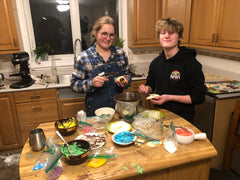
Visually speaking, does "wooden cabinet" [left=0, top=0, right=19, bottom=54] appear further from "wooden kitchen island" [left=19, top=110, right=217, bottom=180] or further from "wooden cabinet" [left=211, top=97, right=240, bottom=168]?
"wooden cabinet" [left=211, top=97, right=240, bottom=168]

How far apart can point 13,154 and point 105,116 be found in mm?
1973

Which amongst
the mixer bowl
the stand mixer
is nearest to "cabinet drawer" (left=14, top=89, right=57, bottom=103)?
the stand mixer

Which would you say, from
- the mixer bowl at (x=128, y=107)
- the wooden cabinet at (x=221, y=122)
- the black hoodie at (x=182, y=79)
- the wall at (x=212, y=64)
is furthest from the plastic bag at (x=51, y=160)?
the wall at (x=212, y=64)

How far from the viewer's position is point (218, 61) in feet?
8.93

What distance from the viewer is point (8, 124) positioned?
2557mm

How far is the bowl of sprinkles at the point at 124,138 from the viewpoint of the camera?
1133 millimetres

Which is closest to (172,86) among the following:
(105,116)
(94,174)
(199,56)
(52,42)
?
(105,116)

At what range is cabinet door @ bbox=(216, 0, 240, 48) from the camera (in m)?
2.03

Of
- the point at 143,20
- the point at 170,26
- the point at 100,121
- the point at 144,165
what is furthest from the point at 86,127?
the point at 143,20

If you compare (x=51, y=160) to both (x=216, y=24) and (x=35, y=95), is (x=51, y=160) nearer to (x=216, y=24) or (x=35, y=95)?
(x=35, y=95)

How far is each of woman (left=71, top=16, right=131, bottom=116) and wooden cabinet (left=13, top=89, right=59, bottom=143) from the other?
99cm

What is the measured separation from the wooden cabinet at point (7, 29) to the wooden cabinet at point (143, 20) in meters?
1.59

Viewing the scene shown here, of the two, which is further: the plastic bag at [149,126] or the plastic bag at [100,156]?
the plastic bag at [149,126]

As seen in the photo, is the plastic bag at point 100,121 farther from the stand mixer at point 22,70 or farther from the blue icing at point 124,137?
the stand mixer at point 22,70
